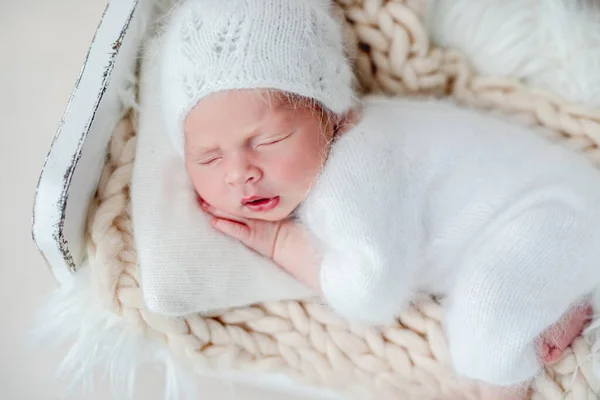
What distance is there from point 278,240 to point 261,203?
0.07 metres

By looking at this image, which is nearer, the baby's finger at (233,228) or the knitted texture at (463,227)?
the knitted texture at (463,227)

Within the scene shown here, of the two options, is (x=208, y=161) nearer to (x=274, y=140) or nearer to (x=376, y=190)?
(x=274, y=140)

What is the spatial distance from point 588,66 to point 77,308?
0.79 metres

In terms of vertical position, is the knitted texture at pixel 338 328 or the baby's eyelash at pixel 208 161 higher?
the baby's eyelash at pixel 208 161

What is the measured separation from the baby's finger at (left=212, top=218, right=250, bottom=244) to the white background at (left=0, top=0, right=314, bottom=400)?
232mm

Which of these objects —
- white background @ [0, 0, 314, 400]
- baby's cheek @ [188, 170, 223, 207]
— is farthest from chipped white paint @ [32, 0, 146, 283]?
white background @ [0, 0, 314, 400]

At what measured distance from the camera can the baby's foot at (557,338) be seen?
89 cm

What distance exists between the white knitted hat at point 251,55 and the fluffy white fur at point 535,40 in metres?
0.22

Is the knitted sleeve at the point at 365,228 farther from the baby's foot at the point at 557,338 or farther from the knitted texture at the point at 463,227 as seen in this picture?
the baby's foot at the point at 557,338

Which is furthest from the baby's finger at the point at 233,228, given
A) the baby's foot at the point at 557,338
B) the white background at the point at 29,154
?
the baby's foot at the point at 557,338

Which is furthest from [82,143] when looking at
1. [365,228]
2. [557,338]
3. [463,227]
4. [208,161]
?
[557,338]

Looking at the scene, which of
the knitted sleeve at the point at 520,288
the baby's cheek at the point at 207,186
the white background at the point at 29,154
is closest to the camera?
the knitted sleeve at the point at 520,288

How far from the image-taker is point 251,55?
3.00ft

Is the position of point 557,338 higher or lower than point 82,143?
lower
